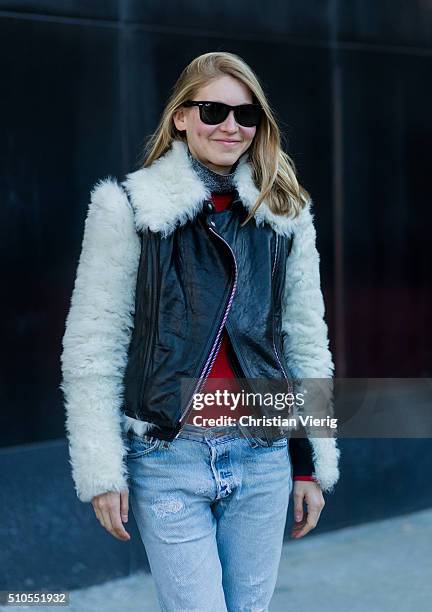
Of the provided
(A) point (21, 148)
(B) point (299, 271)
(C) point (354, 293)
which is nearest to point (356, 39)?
(C) point (354, 293)

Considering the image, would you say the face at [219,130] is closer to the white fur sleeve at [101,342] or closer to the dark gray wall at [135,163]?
the white fur sleeve at [101,342]

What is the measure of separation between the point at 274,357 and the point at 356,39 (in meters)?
3.50

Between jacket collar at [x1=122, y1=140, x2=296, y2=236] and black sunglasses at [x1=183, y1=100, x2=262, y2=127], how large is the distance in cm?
12

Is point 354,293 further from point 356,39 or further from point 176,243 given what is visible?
point 176,243

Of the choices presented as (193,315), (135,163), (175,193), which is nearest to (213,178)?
(175,193)

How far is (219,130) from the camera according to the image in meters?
2.61

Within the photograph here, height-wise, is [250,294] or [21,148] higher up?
[21,148]

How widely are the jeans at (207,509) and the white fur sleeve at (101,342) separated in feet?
0.33

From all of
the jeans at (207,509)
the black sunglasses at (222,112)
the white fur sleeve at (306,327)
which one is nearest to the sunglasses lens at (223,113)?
the black sunglasses at (222,112)

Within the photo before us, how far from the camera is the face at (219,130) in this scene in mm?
2598

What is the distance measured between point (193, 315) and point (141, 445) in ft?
1.15

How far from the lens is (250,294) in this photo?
258 cm

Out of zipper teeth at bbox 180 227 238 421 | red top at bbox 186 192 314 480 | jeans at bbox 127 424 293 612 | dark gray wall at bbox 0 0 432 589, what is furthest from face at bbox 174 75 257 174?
dark gray wall at bbox 0 0 432 589

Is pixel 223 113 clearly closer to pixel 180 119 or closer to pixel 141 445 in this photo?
pixel 180 119
